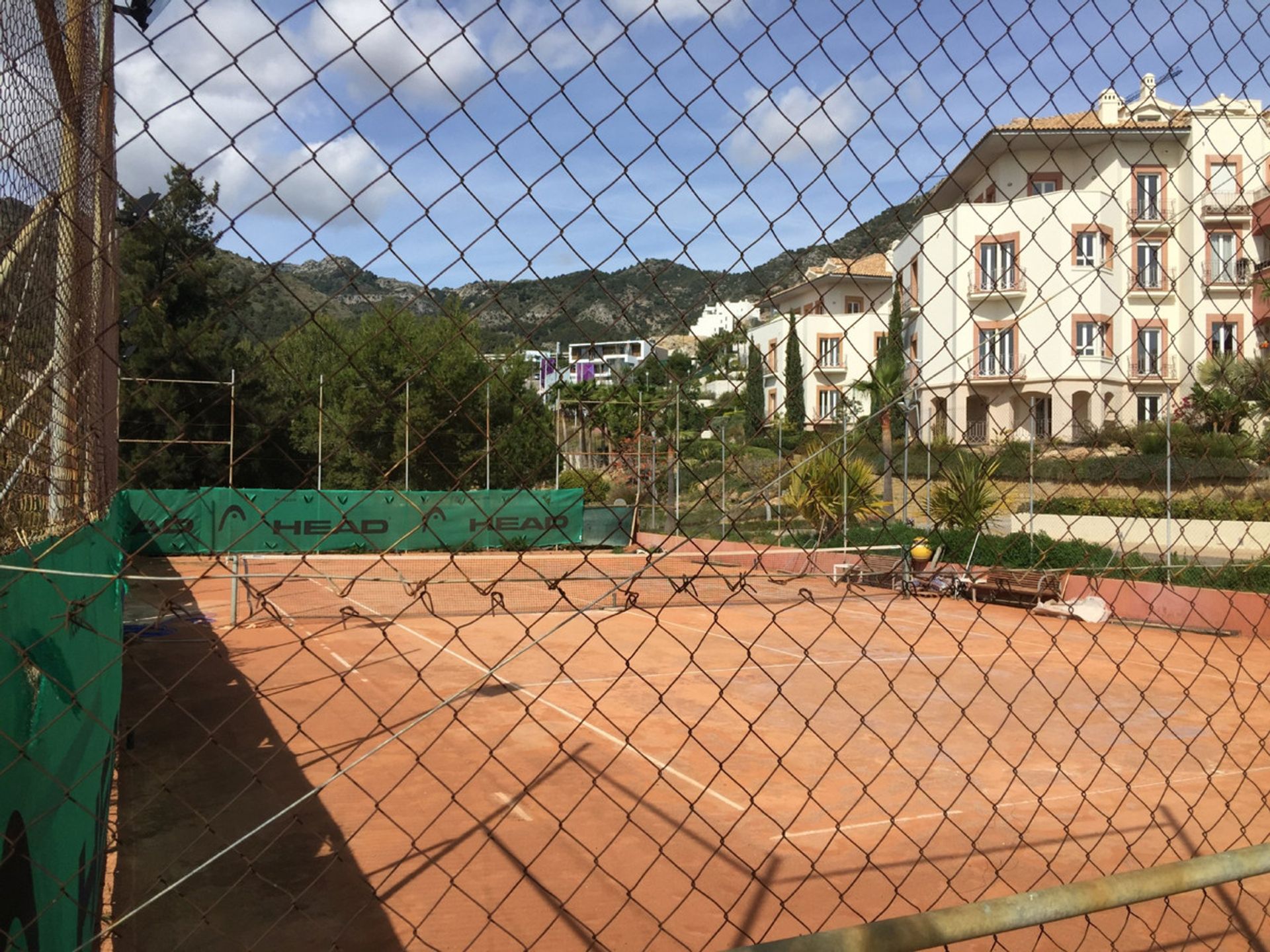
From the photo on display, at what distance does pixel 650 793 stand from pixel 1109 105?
537 cm

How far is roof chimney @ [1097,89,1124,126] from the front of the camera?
8.52 feet

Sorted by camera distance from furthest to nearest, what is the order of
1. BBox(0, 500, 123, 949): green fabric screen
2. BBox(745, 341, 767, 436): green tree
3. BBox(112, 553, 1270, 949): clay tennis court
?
BBox(112, 553, 1270, 949): clay tennis court
BBox(745, 341, 767, 436): green tree
BBox(0, 500, 123, 949): green fabric screen

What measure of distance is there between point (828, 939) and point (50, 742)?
1464 millimetres

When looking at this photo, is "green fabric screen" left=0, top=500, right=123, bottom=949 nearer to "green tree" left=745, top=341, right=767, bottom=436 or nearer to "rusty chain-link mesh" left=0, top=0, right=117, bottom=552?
"rusty chain-link mesh" left=0, top=0, right=117, bottom=552

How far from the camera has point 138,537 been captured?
70.2 ft

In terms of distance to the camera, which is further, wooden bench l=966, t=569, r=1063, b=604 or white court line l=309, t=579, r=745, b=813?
wooden bench l=966, t=569, r=1063, b=604

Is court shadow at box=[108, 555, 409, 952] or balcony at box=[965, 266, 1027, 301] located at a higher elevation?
balcony at box=[965, 266, 1027, 301]

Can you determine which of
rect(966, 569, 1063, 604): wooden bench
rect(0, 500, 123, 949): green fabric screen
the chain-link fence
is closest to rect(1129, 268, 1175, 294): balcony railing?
the chain-link fence

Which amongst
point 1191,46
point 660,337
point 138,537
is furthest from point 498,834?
Answer: point 138,537

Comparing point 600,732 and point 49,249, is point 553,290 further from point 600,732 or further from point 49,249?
point 600,732

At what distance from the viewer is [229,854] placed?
5.75 m

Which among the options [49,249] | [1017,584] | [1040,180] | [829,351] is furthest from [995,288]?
[1017,584]

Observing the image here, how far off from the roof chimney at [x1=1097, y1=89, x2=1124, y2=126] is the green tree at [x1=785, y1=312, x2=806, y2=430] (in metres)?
0.99

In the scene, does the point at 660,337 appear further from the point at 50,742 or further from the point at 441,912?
the point at 441,912
